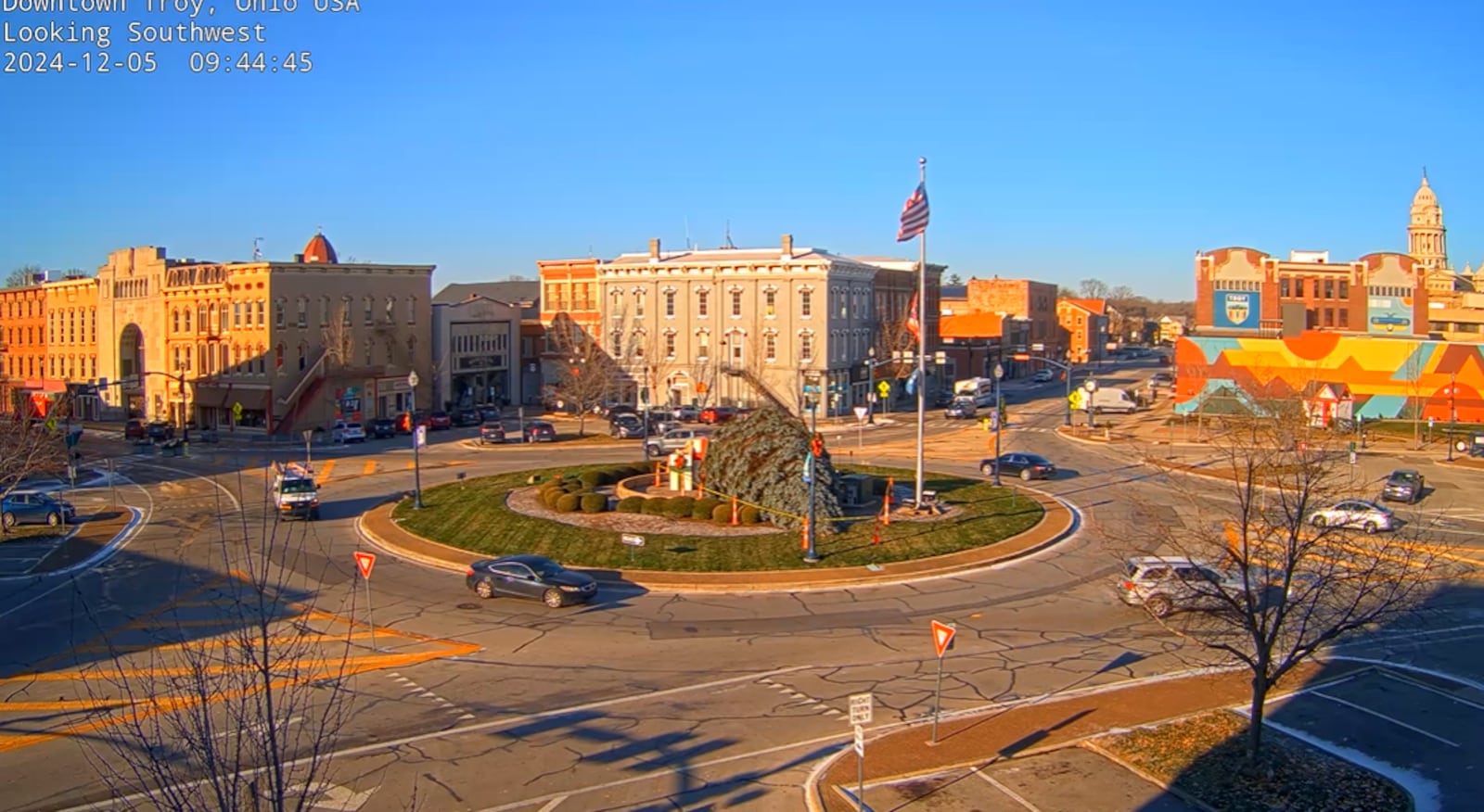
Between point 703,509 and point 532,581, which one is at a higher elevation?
point 703,509

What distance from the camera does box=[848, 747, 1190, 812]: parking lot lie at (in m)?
15.5

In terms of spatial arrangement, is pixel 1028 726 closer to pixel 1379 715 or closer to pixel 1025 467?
pixel 1379 715

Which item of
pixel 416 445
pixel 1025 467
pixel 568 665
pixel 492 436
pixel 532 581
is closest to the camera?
pixel 568 665

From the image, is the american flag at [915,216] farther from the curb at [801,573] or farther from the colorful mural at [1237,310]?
the colorful mural at [1237,310]

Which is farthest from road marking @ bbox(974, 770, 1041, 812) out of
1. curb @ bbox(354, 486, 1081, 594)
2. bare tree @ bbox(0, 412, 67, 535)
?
bare tree @ bbox(0, 412, 67, 535)

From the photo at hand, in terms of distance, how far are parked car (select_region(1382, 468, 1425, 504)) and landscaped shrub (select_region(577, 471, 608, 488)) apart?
29.6 meters

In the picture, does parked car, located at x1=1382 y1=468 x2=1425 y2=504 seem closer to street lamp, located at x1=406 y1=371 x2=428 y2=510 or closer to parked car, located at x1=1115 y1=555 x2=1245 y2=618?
parked car, located at x1=1115 y1=555 x2=1245 y2=618

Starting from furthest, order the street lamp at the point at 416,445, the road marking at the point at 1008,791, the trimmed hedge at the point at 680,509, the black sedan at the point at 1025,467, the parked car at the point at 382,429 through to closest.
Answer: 1. the parked car at the point at 382,429
2. the black sedan at the point at 1025,467
3. the street lamp at the point at 416,445
4. the trimmed hedge at the point at 680,509
5. the road marking at the point at 1008,791

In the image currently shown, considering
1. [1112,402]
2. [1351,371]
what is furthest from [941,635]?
[1112,402]

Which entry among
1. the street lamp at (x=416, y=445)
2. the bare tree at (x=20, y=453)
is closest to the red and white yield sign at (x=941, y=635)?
the street lamp at (x=416, y=445)

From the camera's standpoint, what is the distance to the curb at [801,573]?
95.9ft

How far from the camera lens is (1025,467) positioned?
48.7 m

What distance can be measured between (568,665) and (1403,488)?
34.7 metres

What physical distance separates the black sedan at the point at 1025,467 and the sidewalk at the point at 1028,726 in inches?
1047
